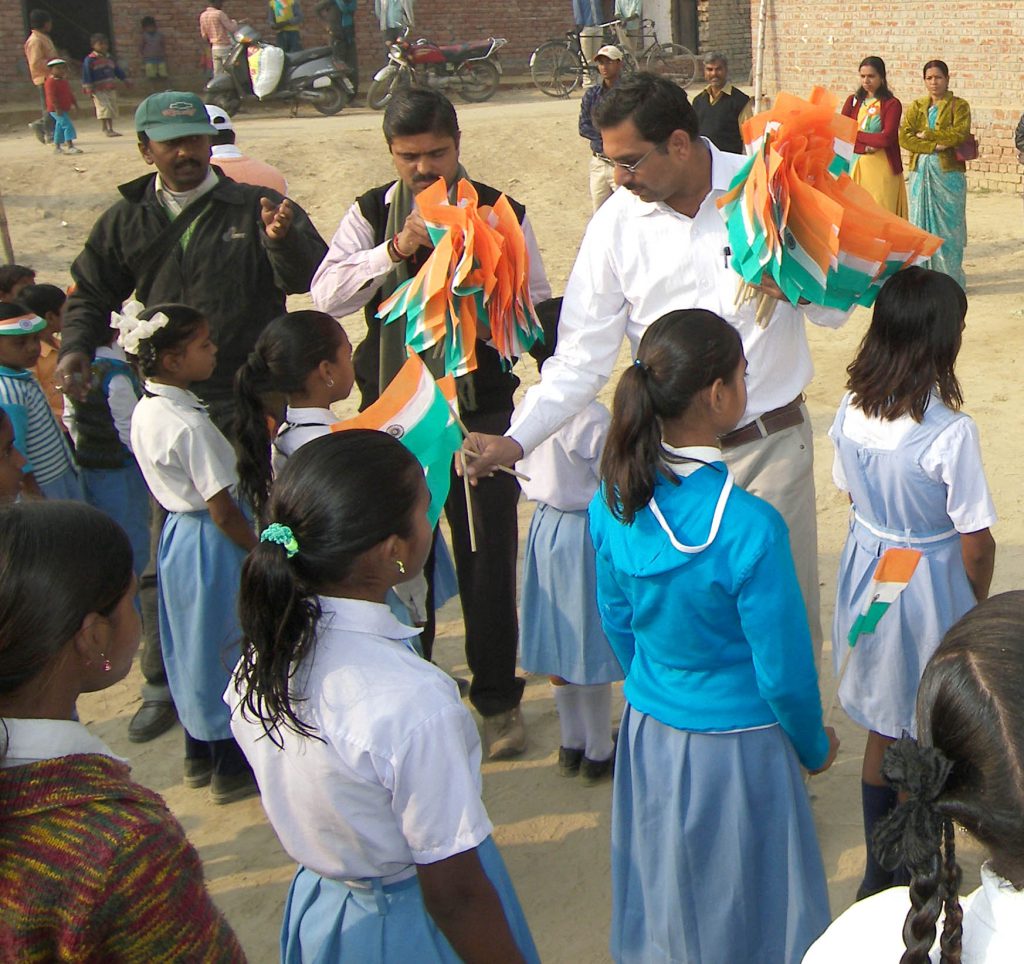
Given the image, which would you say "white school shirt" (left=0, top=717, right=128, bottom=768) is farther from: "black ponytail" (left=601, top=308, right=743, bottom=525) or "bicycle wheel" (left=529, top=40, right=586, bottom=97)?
"bicycle wheel" (left=529, top=40, right=586, bottom=97)

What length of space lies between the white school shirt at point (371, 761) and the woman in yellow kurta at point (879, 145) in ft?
24.6

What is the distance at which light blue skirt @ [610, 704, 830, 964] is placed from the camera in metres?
2.26

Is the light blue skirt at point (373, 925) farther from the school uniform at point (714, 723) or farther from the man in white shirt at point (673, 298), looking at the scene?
the man in white shirt at point (673, 298)

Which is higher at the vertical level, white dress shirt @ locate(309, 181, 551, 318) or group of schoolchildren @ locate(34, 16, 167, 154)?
group of schoolchildren @ locate(34, 16, 167, 154)

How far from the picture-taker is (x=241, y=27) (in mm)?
16578

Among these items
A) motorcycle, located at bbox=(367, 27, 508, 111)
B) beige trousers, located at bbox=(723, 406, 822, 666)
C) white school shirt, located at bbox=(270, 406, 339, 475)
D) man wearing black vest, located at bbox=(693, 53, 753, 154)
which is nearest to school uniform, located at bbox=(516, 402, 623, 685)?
beige trousers, located at bbox=(723, 406, 822, 666)

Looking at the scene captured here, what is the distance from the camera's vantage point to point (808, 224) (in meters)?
2.86

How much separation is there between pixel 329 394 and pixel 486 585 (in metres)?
0.92

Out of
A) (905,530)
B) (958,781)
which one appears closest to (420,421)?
(905,530)

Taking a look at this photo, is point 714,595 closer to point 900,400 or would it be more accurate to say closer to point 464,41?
point 900,400

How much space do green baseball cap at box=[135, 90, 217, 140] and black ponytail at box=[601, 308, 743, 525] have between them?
204 cm

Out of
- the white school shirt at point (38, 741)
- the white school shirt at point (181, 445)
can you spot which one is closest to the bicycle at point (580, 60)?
the white school shirt at point (181, 445)

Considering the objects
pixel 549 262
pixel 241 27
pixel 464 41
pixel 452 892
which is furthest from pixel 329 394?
pixel 464 41

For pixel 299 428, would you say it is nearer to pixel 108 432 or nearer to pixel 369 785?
pixel 369 785
